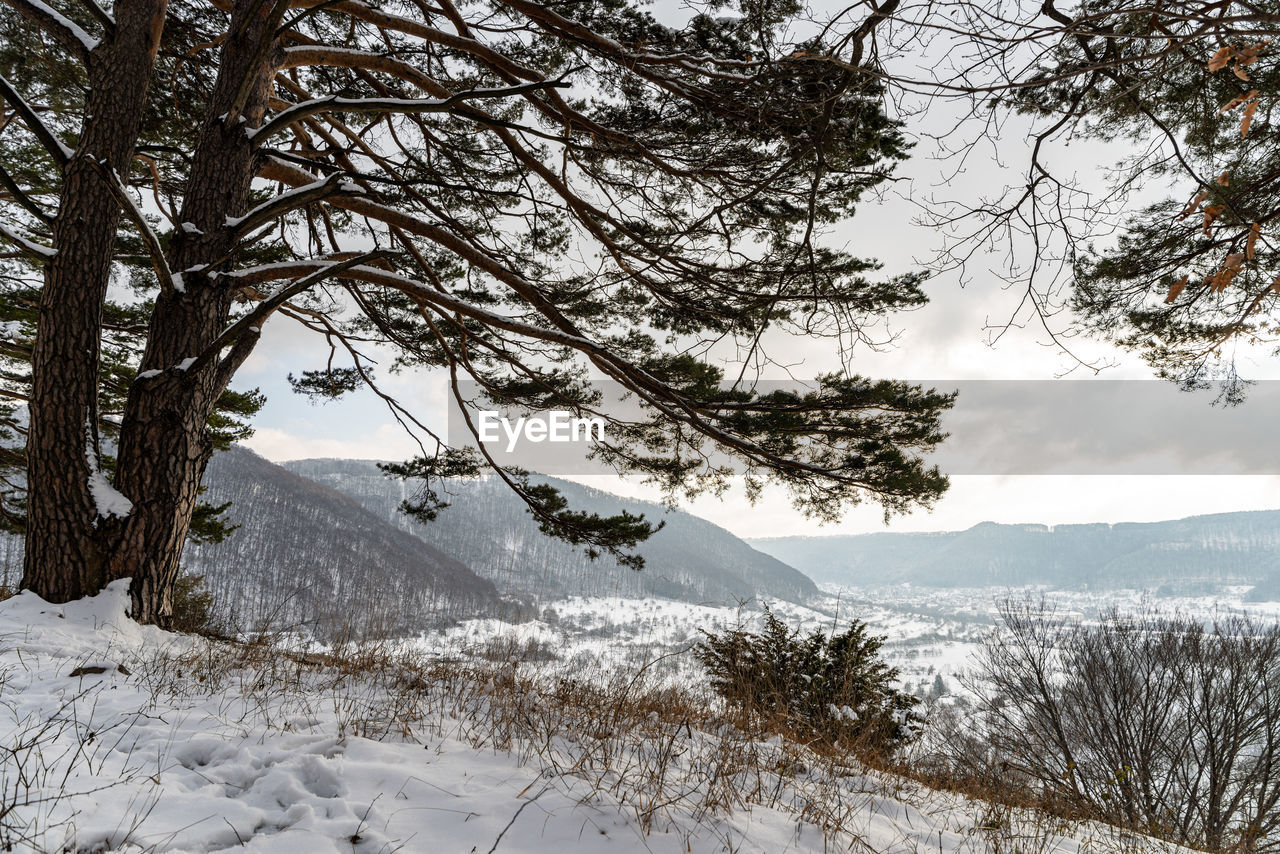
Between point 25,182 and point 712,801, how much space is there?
9037 millimetres

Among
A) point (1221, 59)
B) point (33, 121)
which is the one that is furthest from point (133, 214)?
point (1221, 59)

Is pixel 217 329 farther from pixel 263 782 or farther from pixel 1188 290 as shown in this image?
pixel 1188 290

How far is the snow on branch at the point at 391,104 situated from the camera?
9.01 feet

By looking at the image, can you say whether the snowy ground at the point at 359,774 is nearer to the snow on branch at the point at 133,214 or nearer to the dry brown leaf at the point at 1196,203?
the snow on branch at the point at 133,214

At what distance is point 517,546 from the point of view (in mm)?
115312

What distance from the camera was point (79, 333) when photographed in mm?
3377

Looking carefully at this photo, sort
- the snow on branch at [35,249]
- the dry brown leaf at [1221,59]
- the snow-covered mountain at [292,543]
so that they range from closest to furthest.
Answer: the dry brown leaf at [1221,59]
the snow on branch at [35,249]
the snow-covered mountain at [292,543]

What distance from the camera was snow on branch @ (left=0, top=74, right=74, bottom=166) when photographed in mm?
2998

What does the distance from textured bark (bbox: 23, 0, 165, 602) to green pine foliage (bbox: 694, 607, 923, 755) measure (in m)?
4.13

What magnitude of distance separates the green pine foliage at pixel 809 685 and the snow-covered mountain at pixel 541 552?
73766 mm

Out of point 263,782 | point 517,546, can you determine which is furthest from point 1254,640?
point 517,546

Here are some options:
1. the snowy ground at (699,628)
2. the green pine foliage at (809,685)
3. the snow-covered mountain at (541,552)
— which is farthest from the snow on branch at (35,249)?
the snow-covered mountain at (541,552)

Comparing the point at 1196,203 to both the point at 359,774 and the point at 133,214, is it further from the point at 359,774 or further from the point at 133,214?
the point at 133,214

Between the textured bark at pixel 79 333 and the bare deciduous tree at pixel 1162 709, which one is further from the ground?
the textured bark at pixel 79 333
